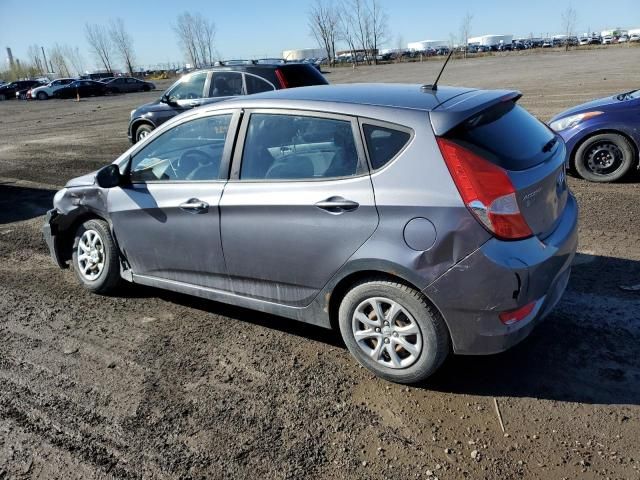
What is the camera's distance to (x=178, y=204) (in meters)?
3.85

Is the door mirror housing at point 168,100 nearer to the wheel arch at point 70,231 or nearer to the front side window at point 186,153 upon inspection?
the wheel arch at point 70,231

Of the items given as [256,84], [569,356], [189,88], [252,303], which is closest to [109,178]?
[252,303]

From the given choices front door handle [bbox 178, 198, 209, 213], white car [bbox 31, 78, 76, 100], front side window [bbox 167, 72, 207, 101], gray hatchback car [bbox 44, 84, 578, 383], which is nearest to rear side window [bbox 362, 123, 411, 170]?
gray hatchback car [bbox 44, 84, 578, 383]

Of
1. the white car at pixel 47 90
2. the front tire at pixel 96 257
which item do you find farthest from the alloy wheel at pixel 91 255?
the white car at pixel 47 90

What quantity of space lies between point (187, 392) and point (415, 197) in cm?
184

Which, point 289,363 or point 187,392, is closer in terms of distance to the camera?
point 187,392

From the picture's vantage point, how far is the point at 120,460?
2.77 m

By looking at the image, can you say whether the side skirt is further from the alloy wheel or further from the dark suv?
the dark suv

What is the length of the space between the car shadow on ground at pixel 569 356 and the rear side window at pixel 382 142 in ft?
4.56

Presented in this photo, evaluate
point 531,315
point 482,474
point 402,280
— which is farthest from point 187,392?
point 531,315

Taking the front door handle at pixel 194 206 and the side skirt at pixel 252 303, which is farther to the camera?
the front door handle at pixel 194 206

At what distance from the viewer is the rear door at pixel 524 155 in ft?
9.69

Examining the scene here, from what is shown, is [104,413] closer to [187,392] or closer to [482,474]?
[187,392]

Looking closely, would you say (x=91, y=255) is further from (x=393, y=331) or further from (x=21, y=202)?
(x=21, y=202)
